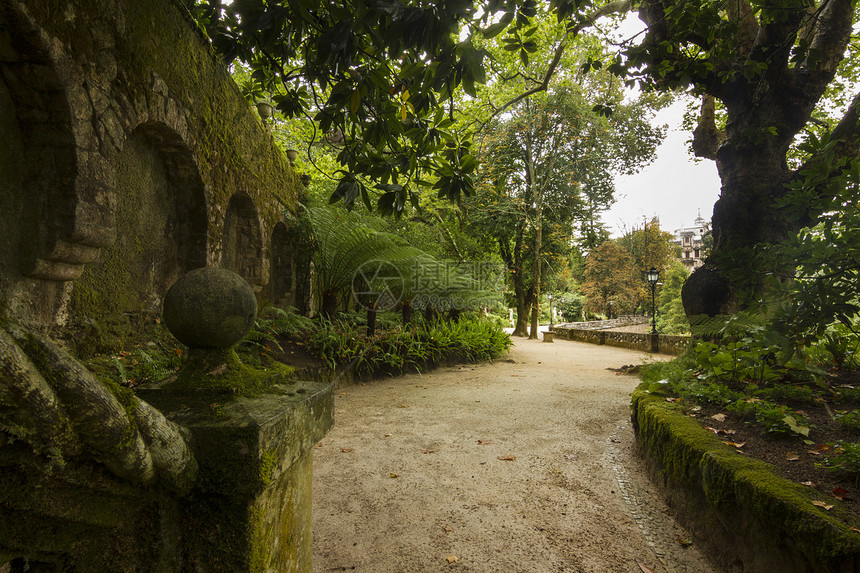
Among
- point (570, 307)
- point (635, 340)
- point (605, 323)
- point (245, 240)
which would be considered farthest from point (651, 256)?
point (245, 240)

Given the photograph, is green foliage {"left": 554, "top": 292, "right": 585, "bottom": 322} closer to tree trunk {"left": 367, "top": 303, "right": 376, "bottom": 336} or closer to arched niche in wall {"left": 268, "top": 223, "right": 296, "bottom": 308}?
tree trunk {"left": 367, "top": 303, "right": 376, "bottom": 336}

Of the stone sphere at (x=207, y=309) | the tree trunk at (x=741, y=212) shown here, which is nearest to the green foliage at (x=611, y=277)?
the tree trunk at (x=741, y=212)

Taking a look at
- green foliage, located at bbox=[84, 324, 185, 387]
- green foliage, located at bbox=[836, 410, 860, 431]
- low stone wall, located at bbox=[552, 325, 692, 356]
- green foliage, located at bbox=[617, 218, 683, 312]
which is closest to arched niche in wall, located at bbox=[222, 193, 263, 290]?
green foliage, located at bbox=[84, 324, 185, 387]

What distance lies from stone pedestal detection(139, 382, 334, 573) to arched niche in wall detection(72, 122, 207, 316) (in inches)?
88.5

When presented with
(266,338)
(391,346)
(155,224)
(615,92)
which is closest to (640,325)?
(615,92)

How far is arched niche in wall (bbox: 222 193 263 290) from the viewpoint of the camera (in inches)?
187

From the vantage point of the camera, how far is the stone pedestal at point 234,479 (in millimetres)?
896

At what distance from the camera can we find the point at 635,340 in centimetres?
1062

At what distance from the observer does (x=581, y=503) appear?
2117 mm

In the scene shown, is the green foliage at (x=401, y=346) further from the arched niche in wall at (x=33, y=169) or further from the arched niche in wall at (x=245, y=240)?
the arched niche in wall at (x=33, y=169)

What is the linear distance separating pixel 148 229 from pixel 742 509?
4.05 m

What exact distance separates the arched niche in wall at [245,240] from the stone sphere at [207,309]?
3.99 metres

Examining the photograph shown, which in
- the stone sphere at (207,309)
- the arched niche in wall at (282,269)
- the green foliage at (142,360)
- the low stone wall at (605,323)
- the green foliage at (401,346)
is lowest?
the low stone wall at (605,323)

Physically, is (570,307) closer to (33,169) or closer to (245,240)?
(245,240)
